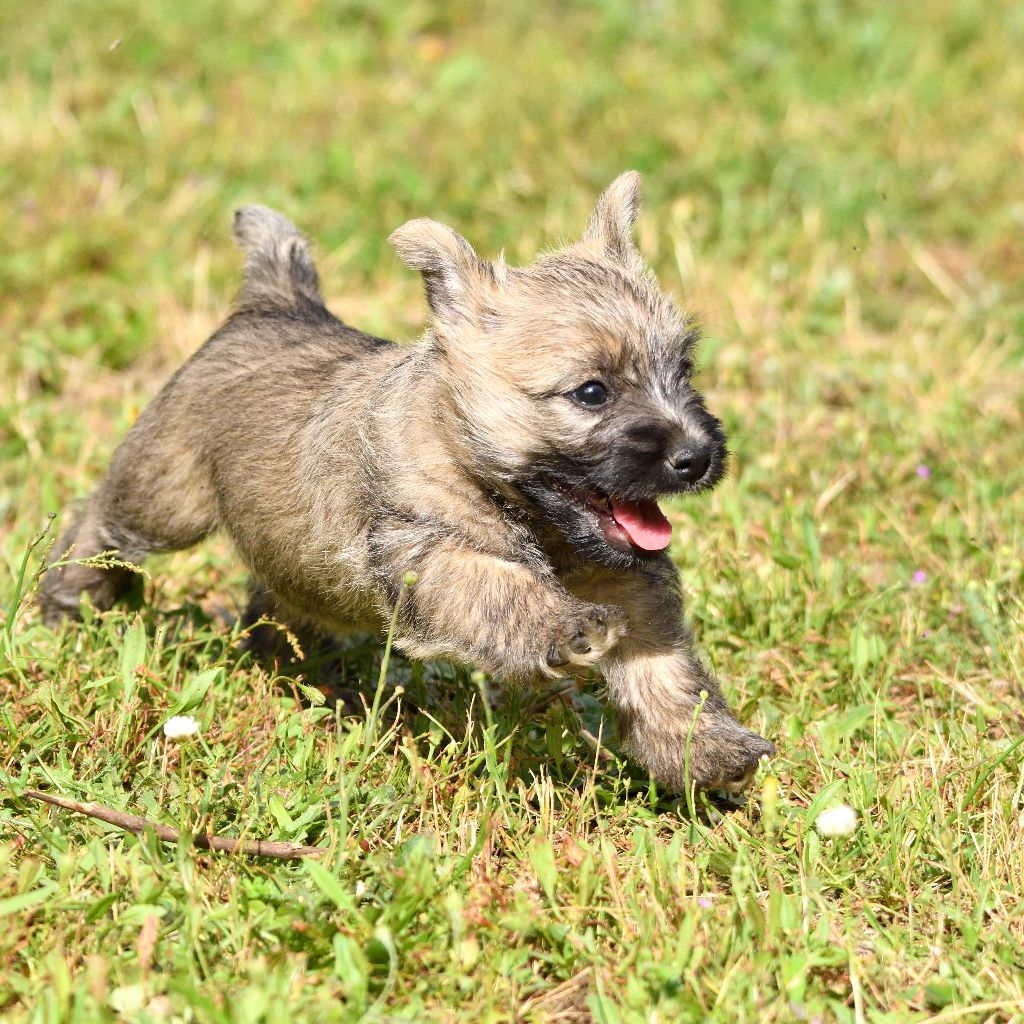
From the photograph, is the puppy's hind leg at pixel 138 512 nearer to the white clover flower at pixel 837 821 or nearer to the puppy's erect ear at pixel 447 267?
the puppy's erect ear at pixel 447 267

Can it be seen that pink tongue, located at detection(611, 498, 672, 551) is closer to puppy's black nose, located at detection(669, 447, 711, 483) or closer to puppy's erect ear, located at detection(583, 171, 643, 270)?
puppy's black nose, located at detection(669, 447, 711, 483)

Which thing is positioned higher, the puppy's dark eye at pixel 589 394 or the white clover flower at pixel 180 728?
the puppy's dark eye at pixel 589 394

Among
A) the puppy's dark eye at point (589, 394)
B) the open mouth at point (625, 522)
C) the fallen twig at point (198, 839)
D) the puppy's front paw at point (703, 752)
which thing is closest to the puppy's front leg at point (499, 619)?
the open mouth at point (625, 522)

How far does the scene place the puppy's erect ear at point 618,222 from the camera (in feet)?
12.8

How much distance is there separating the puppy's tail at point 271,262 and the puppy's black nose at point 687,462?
1.77 m

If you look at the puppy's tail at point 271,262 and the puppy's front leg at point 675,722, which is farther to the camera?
the puppy's tail at point 271,262

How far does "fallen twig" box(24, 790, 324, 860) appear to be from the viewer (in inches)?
121

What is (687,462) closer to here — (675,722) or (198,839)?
(675,722)

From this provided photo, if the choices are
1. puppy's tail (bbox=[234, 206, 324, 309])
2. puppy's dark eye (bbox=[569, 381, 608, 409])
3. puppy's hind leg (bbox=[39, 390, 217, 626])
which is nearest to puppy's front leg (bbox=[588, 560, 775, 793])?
puppy's dark eye (bbox=[569, 381, 608, 409])

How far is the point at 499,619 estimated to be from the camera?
3209 mm

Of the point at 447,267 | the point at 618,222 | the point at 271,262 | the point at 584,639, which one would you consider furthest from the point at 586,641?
the point at 271,262

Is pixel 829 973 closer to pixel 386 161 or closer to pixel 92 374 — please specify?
pixel 92 374

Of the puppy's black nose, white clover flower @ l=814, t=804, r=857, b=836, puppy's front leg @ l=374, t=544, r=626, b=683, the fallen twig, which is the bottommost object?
the fallen twig

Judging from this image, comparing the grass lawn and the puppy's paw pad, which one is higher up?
the puppy's paw pad
